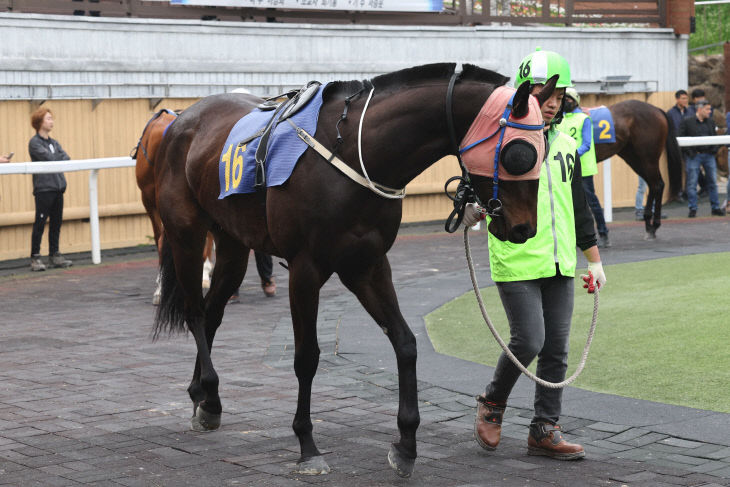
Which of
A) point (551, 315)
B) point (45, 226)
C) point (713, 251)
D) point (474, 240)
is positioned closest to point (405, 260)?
point (474, 240)

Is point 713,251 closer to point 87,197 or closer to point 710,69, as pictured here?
point 87,197

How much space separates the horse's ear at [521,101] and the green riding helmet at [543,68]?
617 millimetres

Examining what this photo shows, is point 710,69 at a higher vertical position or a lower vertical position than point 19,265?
higher

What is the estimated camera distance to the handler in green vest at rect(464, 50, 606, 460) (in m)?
5.19

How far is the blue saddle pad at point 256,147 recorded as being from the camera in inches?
206

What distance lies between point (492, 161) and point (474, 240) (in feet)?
34.1

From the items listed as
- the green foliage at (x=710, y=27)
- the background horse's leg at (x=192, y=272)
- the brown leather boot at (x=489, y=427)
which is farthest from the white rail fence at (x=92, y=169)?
the green foliage at (x=710, y=27)

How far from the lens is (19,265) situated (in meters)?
13.2

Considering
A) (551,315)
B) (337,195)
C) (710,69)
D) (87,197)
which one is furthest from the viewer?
(710,69)

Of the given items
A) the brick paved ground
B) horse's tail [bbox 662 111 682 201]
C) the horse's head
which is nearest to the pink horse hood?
the horse's head

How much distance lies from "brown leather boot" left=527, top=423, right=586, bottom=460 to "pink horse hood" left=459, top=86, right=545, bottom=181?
1.28m

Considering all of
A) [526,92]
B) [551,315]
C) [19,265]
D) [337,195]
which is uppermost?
[526,92]

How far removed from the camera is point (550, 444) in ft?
16.8

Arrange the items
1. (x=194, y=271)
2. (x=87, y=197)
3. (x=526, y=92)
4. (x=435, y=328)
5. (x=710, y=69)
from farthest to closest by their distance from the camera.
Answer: (x=710, y=69) < (x=87, y=197) < (x=435, y=328) < (x=194, y=271) < (x=526, y=92)
